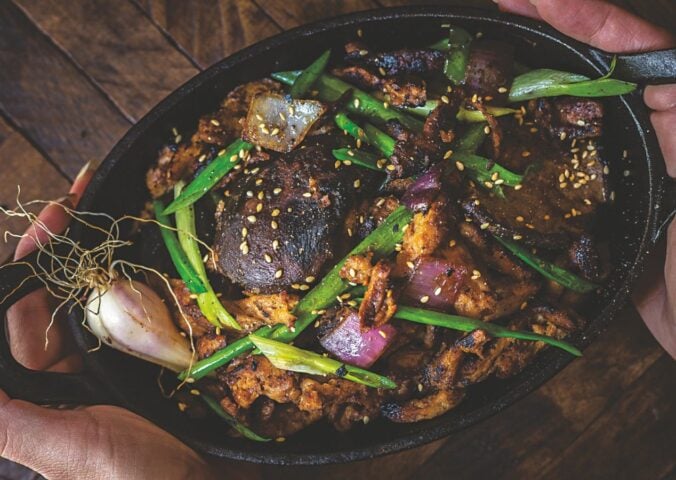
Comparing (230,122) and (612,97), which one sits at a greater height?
(612,97)

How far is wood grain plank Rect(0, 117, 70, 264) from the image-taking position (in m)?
3.17

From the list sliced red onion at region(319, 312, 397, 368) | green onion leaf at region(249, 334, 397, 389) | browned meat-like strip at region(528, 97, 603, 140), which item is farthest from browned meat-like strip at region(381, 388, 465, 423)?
browned meat-like strip at region(528, 97, 603, 140)

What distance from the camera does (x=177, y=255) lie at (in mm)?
2609

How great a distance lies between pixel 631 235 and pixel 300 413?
4.84ft

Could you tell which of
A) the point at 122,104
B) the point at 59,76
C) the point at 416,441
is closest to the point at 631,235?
the point at 416,441

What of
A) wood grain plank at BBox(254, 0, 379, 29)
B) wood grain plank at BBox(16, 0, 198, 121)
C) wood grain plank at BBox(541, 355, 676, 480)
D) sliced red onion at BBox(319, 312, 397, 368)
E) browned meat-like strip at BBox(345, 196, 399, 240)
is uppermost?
wood grain plank at BBox(254, 0, 379, 29)

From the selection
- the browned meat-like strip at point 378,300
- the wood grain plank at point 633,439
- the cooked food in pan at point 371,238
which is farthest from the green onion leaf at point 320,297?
the wood grain plank at point 633,439

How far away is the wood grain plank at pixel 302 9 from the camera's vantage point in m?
3.16

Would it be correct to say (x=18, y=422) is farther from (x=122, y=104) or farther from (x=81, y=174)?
(x=122, y=104)

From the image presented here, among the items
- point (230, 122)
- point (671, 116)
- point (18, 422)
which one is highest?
point (671, 116)

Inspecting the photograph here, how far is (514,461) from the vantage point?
3.11 metres

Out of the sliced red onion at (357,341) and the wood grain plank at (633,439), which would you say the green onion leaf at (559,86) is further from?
the wood grain plank at (633,439)

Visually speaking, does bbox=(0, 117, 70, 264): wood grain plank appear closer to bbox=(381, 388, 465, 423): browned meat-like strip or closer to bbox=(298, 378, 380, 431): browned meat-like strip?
bbox=(298, 378, 380, 431): browned meat-like strip

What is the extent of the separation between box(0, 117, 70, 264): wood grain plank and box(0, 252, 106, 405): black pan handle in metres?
0.76
